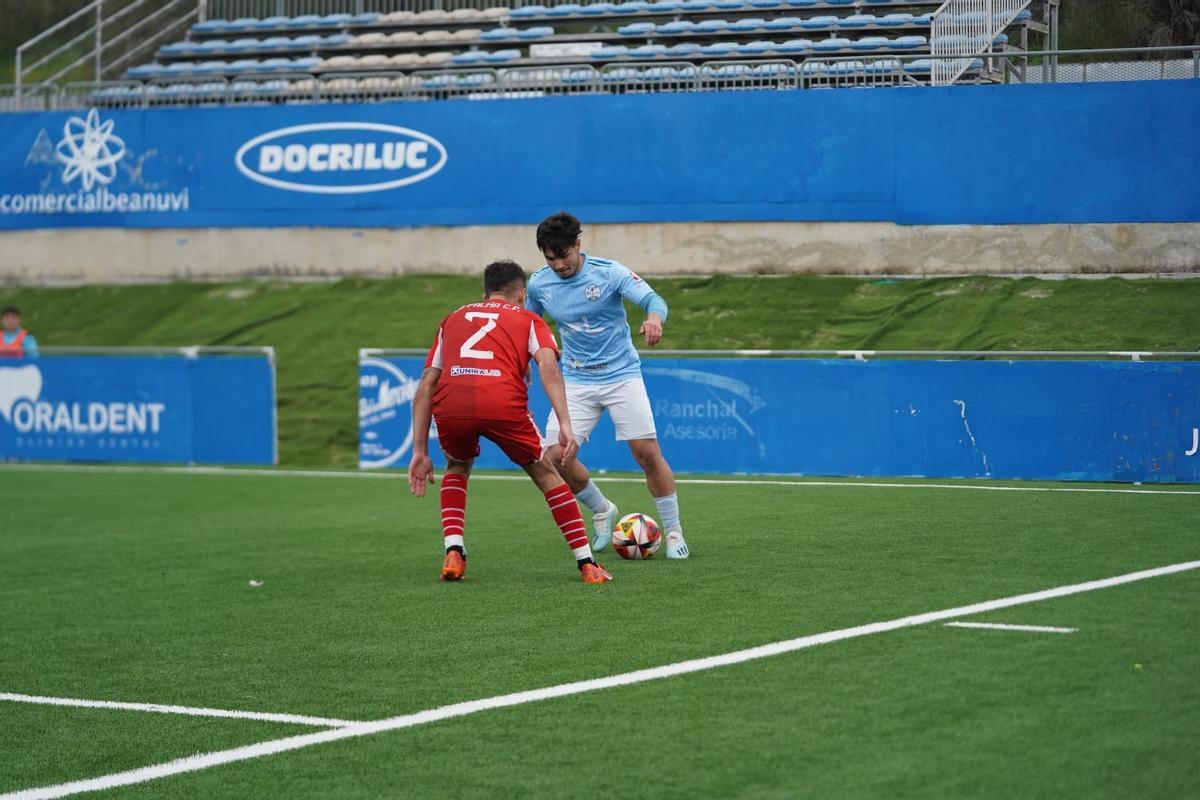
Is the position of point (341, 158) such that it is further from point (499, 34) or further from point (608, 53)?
point (608, 53)

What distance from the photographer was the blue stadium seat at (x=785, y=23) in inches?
1081

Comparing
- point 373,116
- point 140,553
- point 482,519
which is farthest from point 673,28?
point 140,553

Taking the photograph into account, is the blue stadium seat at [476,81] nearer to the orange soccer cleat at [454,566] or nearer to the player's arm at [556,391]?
the orange soccer cleat at [454,566]

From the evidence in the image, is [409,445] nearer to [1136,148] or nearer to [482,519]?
[482,519]

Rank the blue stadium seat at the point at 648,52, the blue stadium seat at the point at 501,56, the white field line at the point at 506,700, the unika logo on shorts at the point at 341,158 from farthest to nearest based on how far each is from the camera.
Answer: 1. the blue stadium seat at the point at 501,56
2. the unika logo on shorts at the point at 341,158
3. the blue stadium seat at the point at 648,52
4. the white field line at the point at 506,700

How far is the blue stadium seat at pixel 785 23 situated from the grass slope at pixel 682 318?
4.79m

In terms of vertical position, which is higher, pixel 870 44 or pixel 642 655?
pixel 870 44

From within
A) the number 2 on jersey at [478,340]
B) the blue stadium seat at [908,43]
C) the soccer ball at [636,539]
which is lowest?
the soccer ball at [636,539]

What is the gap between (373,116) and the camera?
2845cm

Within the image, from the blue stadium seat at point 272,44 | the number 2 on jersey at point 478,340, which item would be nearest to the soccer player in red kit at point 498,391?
the number 2 on jersey at point 478,340

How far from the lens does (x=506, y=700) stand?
20.5 feet

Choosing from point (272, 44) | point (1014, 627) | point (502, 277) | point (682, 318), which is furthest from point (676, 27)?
point (1014, 627)

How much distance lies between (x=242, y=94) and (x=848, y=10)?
11.2 meters

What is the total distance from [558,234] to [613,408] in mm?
1289
